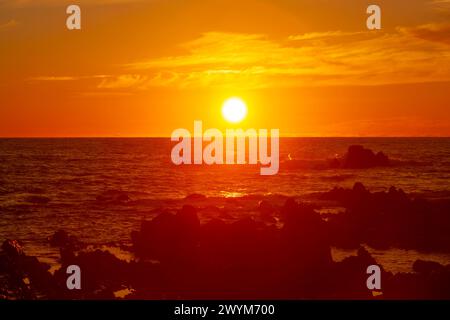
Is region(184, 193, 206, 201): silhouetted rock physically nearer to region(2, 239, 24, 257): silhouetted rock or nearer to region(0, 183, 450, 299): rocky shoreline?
region(0, 183, 450, 299): rocky shoreline

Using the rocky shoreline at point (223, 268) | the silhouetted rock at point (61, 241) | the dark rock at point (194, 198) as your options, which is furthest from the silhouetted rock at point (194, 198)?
the rocky shoreline at point (223, 268)

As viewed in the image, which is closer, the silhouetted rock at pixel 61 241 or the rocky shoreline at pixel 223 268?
the rocky shoreline at pixel 223 268

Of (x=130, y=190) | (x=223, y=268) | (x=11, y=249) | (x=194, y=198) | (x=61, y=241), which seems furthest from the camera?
(x=130, y=190)

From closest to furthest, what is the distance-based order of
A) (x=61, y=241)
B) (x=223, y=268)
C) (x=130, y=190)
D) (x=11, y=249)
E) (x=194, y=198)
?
(x=223, y=268)
(x=11, y=249)
(x=61, y=241)
(x=194, y=198)
(x=130, y=190)

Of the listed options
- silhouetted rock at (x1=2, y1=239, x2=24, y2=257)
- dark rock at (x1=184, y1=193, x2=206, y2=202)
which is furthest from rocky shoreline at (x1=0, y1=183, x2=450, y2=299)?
dark rock at (x1=184, y1=193, x2=206, y2=202)

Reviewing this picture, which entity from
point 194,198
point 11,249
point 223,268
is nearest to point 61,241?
point 11,249

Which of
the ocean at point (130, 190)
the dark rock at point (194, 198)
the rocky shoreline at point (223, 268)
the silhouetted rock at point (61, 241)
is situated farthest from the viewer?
the dark rock at point (194, 198)

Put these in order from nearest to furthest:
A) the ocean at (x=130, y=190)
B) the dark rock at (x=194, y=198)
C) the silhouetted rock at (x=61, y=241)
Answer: the silhouetted rock at (x=61, y=241), the ocean at (x=130, y=190), the dark rock at (x=194, y=198)

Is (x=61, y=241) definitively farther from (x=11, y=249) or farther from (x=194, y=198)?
(x=194, y=198)

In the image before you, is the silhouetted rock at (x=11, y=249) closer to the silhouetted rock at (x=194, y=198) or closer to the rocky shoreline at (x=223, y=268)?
the rocky shoreline at (x=223, y=268)

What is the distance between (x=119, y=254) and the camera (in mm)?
29844

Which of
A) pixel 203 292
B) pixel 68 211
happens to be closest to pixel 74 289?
pixel 203 292
